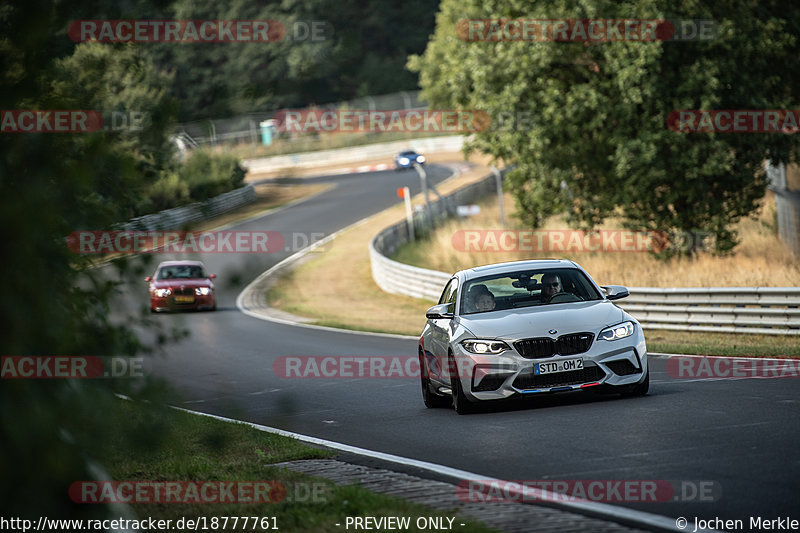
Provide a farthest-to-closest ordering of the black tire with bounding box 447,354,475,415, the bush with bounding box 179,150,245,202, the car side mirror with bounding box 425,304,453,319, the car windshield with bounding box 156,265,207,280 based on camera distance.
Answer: the car side mirror with bounding box 425,304,453,319 → the black tire with bounding box 447,354,475,415 → the car windshield with bounding box 156,265,207,280 → the bush with bounding box 179,150,245,202

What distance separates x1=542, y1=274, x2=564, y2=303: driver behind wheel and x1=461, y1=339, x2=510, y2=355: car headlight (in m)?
1.39

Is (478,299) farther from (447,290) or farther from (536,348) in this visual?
(536,348)

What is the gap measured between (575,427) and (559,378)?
1.30 meters

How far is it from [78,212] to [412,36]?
92.8 m

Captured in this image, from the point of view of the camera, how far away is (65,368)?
4973 millimetres

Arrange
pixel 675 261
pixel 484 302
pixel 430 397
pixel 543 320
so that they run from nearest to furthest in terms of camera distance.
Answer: pixel 543 320
pixel 484 302
pixel 430 397
pixel 675 261

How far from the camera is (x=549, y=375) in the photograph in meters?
11.3

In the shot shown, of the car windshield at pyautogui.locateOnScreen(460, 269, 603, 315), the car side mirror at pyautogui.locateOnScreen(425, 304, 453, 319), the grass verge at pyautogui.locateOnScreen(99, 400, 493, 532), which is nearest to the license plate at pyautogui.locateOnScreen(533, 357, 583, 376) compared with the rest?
the car windshield at pyautogui.locateOnScreen(460, 269, 603, 315)

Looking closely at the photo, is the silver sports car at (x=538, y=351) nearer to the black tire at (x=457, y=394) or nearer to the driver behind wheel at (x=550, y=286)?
the black tire at (x=457, y=394)

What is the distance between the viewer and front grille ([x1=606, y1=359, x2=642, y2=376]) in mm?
11398

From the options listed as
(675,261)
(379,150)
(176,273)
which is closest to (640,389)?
(176,273)

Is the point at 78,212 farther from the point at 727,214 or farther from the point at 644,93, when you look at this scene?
the point at 727,214

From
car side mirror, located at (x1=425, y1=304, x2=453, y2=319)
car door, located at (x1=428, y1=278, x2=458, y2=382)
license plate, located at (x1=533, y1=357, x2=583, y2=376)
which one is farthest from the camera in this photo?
car side mirror, located at (x1=425, y1=304, x2=453, y2=319)

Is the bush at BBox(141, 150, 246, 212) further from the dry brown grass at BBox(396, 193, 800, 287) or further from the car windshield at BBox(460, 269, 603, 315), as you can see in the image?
the dry brown grass at BBox(396, 193, 800, 287)
